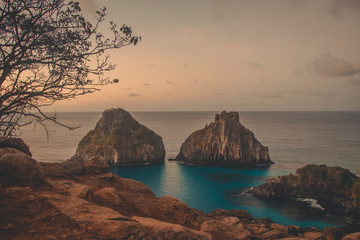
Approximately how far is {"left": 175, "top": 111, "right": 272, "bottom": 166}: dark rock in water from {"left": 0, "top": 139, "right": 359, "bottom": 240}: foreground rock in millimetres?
96404

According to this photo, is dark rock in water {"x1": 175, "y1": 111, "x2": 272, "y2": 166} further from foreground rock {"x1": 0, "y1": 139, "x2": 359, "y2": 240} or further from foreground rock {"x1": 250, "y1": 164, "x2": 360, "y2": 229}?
foreground rock {"x1": 0, "y1": 139, "x2": 359, "y2": 240}

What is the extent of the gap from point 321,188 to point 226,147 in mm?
52671

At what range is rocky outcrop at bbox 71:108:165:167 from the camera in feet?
369

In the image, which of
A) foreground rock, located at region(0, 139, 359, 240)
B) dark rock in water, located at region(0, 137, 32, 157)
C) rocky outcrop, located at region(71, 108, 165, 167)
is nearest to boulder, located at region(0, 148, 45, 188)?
foreground rock, located at region(0, 139, 359, 240)

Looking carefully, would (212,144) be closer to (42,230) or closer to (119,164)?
(119,164)

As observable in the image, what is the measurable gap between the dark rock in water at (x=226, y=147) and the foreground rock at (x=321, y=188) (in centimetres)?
4245

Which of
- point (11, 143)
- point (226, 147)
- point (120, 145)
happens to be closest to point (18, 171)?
point (11, 143)

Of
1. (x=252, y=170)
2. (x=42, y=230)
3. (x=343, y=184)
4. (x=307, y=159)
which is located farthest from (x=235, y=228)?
(x=307, y=159)

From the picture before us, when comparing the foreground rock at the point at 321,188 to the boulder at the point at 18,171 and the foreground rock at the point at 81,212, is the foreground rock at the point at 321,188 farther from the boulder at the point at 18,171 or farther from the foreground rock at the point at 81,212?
the boulder at the point at 18,171

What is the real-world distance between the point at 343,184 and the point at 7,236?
71525 mm

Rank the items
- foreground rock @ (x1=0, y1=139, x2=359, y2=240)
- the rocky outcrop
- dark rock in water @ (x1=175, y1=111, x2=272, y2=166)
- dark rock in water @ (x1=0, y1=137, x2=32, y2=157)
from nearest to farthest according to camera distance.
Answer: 1. foreground rock @ (x1=0, y1=139, x2=359, y2=240)
2. dark rock in water @ (x1=0, y1=137, x2=32, y2=157)
3. dark rock in water @ (x1=175, y1=111, x2=272, y2=166)
4. the rocky outcrop

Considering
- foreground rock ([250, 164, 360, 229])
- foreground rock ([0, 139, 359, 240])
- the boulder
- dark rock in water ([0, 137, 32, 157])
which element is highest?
dark rock in water ([0, 137, 32, 157])

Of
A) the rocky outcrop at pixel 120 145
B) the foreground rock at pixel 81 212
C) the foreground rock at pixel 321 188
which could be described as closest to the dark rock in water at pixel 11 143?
the foreground rock at pixel 81 212

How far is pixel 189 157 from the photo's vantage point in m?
115
